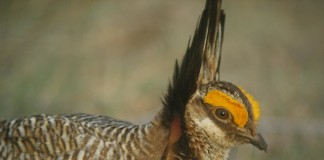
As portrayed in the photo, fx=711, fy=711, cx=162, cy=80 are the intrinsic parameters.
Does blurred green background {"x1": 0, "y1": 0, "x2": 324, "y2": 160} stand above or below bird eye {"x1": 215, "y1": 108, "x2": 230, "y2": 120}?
above

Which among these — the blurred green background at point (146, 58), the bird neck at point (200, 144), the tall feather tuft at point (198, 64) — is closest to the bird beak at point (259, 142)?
the bird neck at point (200, 144)

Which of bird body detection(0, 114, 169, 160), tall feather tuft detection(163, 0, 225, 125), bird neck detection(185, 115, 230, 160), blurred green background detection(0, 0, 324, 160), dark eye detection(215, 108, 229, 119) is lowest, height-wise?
bird body detection(0, 114, 169, 160)

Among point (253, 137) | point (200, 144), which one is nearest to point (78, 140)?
point (200, 144)

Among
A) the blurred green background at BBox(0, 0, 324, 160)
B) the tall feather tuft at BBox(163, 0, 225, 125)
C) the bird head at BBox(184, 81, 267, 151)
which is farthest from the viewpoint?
the blurred green background at BBox(0, 0, 324, 160)

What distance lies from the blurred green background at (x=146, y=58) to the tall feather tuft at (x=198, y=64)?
65.3 inches

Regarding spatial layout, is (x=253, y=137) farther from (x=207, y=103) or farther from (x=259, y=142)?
(x=207, y=103)

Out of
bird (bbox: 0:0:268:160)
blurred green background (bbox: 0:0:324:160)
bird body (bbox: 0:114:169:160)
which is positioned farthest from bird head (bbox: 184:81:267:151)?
blurred green background (bbox: 0:0:324:160)

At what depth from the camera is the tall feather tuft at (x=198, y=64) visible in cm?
382

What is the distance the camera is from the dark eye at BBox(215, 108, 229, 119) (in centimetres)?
366

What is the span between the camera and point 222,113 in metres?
3.66

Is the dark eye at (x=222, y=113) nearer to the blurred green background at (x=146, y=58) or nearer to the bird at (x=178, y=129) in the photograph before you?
the bird at (x=178, y=129)

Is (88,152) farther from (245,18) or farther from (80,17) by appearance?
(245,18)

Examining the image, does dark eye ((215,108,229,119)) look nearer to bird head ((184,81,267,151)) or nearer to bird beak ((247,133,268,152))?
bird head ((184,81,267,151))

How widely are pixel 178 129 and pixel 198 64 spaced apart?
0.37 metres
